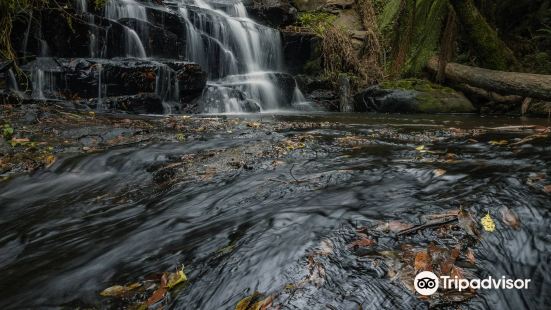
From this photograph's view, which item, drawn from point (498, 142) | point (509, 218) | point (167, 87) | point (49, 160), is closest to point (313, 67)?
point (167, 87)

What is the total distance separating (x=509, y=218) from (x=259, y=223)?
1.26m

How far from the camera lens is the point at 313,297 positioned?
Answer: 1405 mm

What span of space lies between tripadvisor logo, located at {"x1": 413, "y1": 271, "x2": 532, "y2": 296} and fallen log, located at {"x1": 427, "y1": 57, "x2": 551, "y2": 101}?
7.05 metres

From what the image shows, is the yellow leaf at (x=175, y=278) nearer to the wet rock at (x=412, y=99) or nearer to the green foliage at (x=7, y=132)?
the green foliage at (x=7, y=132)

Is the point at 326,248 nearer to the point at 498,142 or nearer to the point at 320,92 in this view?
the point at 498,142

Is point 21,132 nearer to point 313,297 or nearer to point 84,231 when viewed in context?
point 84,231

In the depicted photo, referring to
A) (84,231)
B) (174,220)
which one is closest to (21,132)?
(84,231)

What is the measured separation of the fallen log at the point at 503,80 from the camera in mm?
7121

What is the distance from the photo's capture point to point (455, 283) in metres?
1.44

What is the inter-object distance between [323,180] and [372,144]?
172 cm

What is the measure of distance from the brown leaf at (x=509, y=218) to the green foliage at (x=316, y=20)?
12738 millimetres

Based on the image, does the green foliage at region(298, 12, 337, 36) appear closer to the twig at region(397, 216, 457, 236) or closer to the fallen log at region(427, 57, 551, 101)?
Result: the fallen log at region(427, 57, 551, 101)

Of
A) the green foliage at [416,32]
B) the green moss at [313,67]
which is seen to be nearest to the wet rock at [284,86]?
the green moss at [313,67]

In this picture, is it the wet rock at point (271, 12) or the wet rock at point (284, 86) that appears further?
the wet rock at point (271, 12)
